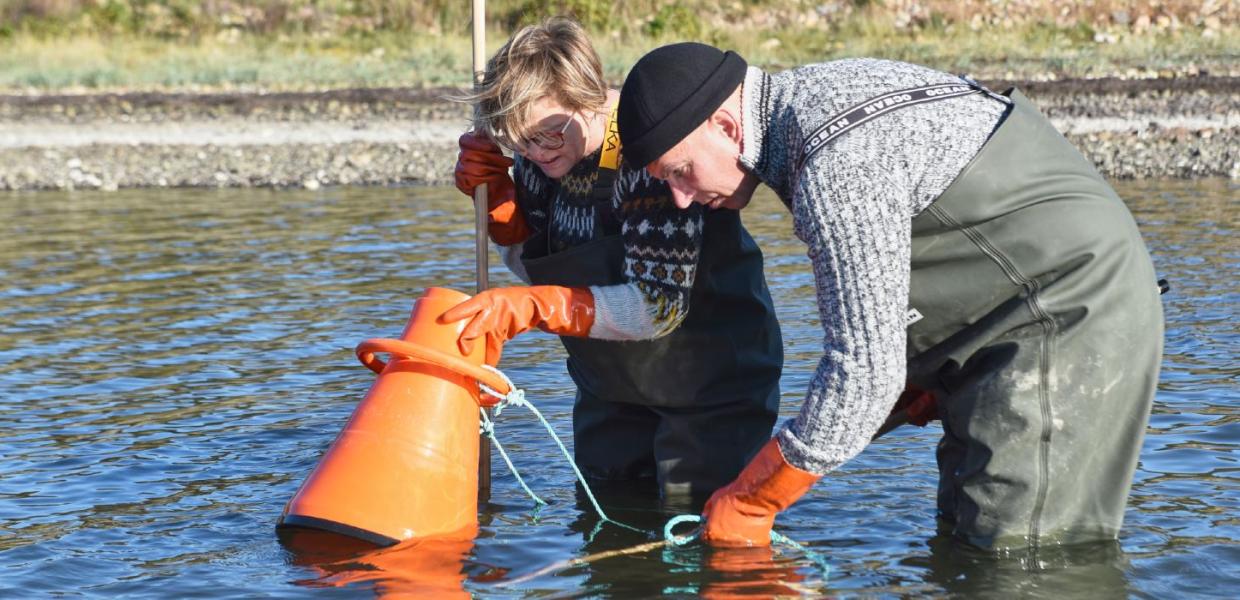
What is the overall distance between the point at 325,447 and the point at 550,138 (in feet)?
7.06

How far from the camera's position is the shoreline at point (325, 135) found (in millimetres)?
14641

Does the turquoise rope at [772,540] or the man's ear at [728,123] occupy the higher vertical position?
the man's ear at [728,123]

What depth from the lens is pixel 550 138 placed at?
408cm

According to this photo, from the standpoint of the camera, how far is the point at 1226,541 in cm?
445

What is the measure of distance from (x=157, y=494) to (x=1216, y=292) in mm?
5653

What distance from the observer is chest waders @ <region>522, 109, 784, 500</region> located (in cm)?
429

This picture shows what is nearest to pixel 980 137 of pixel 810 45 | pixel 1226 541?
pixel 1226 541

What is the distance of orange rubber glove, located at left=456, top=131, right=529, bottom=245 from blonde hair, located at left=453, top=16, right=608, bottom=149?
46 cm

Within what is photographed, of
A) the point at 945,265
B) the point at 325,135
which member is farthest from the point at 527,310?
the point at 325,135

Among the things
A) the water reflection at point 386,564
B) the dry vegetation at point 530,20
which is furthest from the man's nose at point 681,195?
the dry vegetation at point 530,20

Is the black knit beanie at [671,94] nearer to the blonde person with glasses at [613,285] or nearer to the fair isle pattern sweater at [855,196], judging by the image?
the fair isle pattern sweater at [855,196]

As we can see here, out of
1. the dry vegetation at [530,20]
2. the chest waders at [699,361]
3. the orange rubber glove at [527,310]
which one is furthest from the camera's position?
the dry vegetation at [530,20]

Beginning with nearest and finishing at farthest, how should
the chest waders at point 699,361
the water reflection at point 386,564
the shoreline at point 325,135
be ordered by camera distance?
1. the water reflection at point 386,564
2. the chest waders at point 699,361
3. the shoreline at point 325,135

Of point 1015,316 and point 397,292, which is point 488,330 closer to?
point 1015,316
